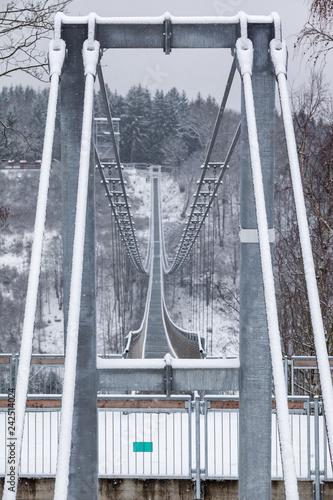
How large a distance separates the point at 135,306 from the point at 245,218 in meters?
26.5

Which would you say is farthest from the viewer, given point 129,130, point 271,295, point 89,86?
point 129,130

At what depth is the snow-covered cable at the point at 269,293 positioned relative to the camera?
5.00ft

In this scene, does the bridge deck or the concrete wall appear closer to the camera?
the concrete wall

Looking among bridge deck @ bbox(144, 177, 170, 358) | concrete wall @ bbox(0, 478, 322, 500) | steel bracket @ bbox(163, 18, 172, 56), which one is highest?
bridge deck @ bbox(144, 177, 170, 358)

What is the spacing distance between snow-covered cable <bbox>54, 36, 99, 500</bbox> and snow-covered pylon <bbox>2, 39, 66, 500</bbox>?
10cm

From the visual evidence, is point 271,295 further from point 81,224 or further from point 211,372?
point 211,372

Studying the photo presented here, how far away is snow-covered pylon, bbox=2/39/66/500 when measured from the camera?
1660 mm

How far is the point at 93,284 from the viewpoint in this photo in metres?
2.38

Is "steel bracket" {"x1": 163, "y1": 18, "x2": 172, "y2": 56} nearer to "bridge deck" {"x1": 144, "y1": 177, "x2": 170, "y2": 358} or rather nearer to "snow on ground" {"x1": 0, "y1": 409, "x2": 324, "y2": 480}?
"snow on ground" {"x1": 0, "y1": 409, "x2": 324, "y2": 480}

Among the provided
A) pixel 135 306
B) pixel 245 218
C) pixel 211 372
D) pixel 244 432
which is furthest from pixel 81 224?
pixel 135 306

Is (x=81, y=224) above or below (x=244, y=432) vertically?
above

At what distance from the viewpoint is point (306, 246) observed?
76.8 inches

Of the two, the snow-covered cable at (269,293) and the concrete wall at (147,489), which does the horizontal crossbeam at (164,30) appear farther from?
the concrete wall at (147,489)

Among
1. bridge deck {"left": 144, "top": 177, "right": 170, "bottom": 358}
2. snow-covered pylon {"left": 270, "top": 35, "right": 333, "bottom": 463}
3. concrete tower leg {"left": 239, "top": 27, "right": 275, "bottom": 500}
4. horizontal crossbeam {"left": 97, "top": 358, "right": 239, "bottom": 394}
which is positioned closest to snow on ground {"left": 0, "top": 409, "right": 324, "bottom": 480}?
horizontal crossbeam {"left": 97, "top": 358, "right": 239, "bottom": 394}
